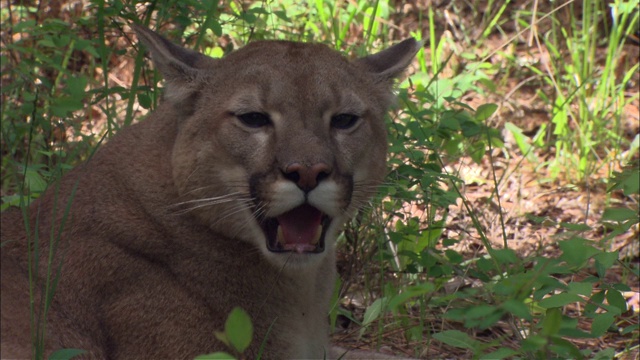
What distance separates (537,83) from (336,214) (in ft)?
15.4

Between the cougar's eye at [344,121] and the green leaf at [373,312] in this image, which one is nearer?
the cougar's eye at [344,121]

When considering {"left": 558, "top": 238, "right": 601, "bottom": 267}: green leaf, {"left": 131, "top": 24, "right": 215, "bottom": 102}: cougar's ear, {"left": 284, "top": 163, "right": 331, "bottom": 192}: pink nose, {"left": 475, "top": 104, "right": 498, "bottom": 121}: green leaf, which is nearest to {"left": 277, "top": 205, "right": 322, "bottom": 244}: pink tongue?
{"left": 284, "top": 163, "right": 331, "bottom": 192}: pink nose

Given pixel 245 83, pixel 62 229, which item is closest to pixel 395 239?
pixel 245 83

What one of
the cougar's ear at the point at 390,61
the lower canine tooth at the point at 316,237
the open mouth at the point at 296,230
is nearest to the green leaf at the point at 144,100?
the cougar's ear at the point at 390,61

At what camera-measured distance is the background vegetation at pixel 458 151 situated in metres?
4.00

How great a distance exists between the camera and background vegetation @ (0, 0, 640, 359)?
157 inches

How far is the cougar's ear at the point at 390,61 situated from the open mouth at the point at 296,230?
98 centimetres

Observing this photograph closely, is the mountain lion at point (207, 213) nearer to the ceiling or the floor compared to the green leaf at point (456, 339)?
nearer to the ceiling

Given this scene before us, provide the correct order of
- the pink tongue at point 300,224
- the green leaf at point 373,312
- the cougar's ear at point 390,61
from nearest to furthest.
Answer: the pink tongue at point 300,224 → the cougar's ear at point 390,61 → the green leaf at point 373,312

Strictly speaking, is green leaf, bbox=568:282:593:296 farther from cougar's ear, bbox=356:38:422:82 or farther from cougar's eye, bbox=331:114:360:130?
cougar's ear, bbox=356:38:422:82

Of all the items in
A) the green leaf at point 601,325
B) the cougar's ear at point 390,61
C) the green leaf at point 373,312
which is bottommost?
the green leaf at point 373,312

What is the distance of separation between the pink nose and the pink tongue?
19 centimetres

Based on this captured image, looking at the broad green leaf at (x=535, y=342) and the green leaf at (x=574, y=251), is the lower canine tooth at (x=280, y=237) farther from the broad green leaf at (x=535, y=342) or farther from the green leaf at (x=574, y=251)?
the broad green leaf at (x=535, y=342)

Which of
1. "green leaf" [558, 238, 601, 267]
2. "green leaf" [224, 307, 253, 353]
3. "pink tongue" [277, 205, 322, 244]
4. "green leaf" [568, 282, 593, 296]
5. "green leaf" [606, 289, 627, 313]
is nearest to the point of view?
"green leaf" [224, 307, 253, 353]
